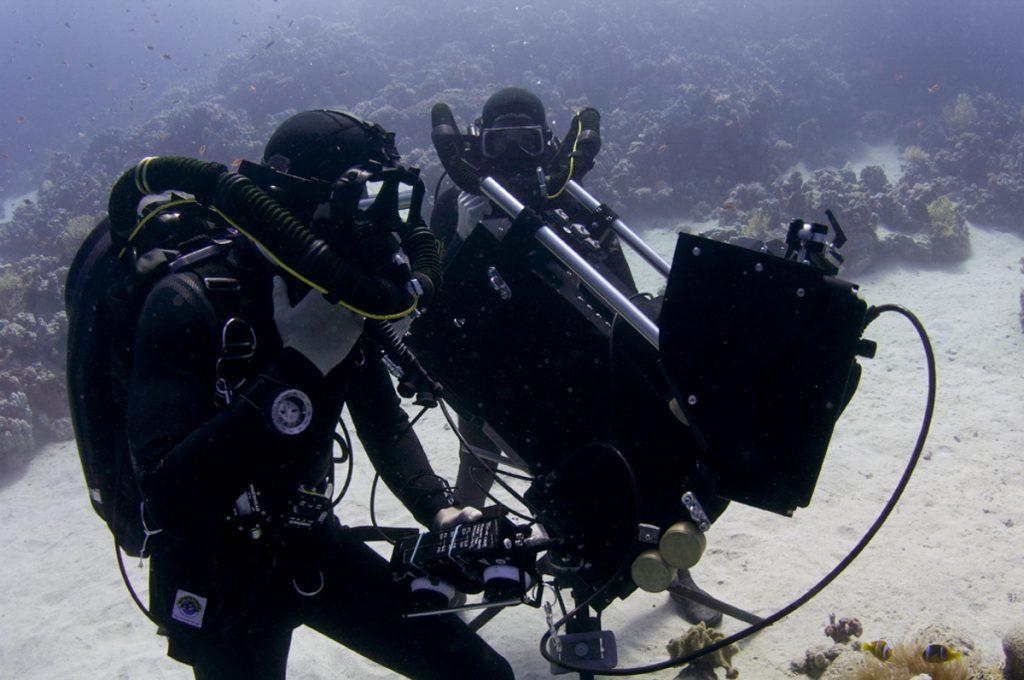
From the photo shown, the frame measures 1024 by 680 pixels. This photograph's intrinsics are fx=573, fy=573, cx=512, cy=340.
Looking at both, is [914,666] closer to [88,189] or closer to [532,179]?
[532,179]

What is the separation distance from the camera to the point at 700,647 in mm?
3441

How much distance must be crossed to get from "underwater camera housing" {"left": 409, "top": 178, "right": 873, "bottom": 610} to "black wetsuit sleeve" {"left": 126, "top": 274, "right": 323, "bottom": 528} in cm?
106

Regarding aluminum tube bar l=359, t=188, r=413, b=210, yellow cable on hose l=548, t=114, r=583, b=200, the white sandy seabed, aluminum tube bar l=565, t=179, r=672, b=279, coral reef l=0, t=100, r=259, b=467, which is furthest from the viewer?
coral reef l=0, t=100, r=259, b=467

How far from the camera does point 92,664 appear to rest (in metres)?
4.18

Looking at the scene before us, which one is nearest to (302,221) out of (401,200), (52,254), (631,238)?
(401,200)

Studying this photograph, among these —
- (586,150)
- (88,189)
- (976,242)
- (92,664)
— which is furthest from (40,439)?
(976,242)

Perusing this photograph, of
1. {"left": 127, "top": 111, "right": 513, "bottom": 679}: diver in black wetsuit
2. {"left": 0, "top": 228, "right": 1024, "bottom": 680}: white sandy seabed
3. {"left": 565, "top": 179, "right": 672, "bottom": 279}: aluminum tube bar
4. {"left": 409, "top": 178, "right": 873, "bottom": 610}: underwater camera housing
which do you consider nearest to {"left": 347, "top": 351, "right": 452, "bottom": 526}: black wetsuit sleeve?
{"left": 127, "top": 111, "right": 513, "bottom": 679}: diver in black wetsuit

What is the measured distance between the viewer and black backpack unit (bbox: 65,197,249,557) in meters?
1.86

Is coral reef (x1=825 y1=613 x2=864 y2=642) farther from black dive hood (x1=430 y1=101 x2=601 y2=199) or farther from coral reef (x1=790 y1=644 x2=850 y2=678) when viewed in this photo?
black dive hood (x1=430 y1=101 x2=601 y2=199)

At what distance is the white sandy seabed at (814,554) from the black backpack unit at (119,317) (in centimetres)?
239

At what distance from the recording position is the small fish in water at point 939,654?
2764 millimetres

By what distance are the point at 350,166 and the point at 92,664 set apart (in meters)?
4.45

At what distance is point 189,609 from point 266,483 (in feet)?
1.57

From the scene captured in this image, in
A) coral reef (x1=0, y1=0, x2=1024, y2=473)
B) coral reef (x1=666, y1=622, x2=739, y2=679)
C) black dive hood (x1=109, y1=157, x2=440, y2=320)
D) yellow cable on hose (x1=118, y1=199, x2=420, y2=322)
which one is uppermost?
coral reef (x1=0, y1=0, x2=1024, y2=473)
